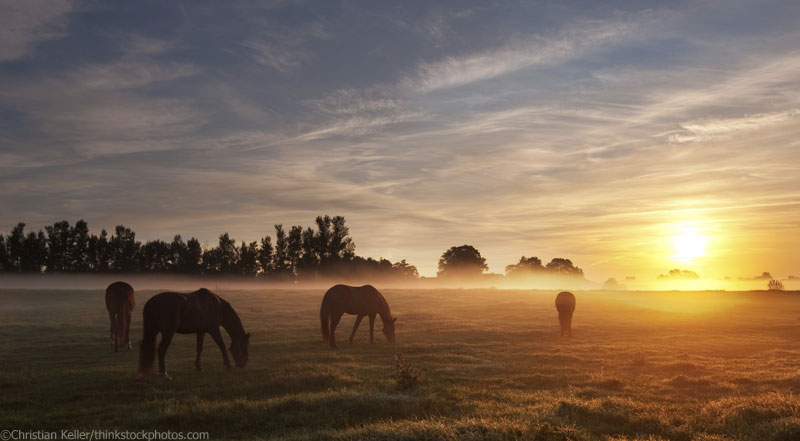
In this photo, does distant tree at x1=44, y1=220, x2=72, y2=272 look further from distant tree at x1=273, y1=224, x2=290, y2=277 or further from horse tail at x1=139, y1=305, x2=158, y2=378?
horse tail at x1=139, y1=305, x2=158, y2=378

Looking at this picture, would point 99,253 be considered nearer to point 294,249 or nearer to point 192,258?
point 192,258

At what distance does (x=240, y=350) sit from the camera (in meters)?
17.8

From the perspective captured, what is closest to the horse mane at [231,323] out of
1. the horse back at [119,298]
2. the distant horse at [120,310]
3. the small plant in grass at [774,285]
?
the distant horse at [120,310]

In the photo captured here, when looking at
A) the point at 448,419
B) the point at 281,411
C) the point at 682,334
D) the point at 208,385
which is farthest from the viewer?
the point at 682,334

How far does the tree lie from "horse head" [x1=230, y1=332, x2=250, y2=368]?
126m

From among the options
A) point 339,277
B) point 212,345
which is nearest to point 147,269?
point 339,277

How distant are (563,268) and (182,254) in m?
107

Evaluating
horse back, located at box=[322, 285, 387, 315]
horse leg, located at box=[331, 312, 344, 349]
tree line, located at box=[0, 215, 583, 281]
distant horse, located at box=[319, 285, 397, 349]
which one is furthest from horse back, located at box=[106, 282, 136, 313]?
tree line, located at box=[0, 215, 583, 281]

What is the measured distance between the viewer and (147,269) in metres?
100

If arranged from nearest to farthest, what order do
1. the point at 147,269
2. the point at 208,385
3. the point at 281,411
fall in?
1. the point at 281,411
2. the point at 208,385
3. the point at 147,269

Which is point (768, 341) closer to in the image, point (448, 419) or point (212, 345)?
point (448, 419)

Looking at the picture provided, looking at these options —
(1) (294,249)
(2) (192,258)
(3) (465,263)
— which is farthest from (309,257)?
(3) (465,263)

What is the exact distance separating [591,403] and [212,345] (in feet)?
59.6

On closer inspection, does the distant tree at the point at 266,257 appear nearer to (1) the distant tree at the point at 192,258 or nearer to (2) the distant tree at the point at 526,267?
(1) the distant tree at the point at 192,258
